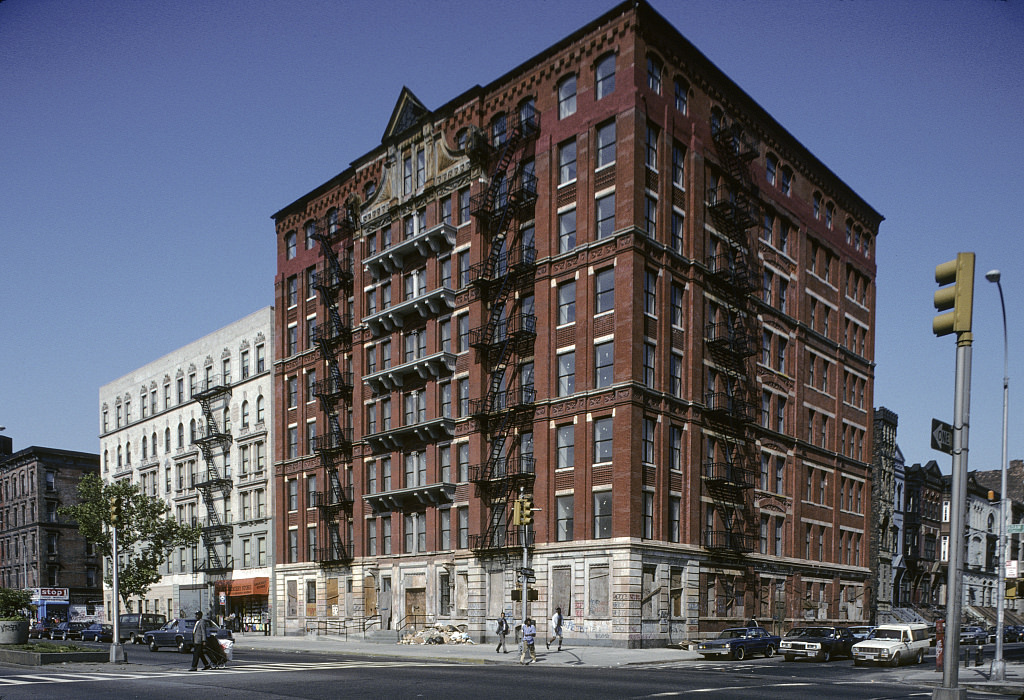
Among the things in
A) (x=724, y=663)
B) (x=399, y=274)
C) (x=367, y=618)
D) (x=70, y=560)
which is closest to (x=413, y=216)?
(x=399, y=274)

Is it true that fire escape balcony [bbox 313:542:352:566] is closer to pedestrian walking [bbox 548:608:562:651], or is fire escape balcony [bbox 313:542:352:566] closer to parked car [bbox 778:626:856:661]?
pedestrian walking [bbox 548:608:562:651]

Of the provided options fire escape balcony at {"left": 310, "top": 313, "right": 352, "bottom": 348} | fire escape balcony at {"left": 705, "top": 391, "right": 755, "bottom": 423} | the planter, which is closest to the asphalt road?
the planter

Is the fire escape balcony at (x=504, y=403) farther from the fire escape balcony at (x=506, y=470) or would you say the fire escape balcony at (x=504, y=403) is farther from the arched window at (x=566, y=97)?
the arched window at (x=566, y=97)

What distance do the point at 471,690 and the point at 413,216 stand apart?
1572 inches

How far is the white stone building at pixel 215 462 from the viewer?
7031cm

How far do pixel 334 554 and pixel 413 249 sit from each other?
21.8 meters

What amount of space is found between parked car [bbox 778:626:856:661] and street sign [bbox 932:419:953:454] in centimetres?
2810

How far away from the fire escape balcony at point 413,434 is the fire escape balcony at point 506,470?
3.54m

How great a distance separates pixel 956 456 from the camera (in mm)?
12203

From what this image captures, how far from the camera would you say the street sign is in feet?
41.1

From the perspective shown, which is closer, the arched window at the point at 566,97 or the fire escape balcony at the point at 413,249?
the arched window at the point at 566,97

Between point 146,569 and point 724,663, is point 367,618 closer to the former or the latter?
point 146,569

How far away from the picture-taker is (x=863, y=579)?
219 ft

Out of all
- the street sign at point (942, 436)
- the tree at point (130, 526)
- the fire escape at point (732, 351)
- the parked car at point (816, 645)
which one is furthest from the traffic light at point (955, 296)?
the tree at point (130, 526)
